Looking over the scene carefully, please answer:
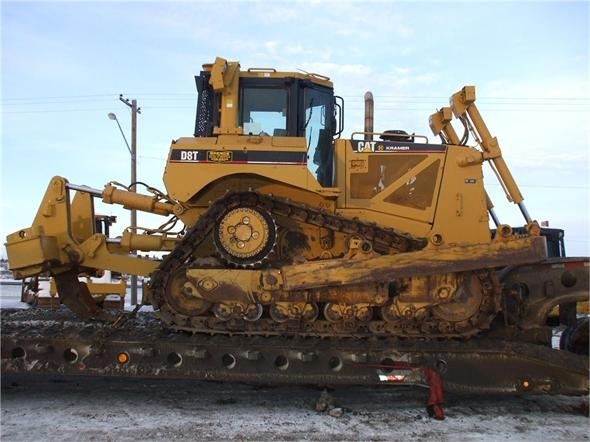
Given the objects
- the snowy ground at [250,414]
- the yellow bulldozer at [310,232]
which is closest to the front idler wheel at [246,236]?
the yellow bulldozer at [310,232]

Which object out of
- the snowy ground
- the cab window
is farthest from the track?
the cab window

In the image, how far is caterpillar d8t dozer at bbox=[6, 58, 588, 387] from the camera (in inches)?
226

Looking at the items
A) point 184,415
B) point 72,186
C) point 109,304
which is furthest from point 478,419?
point 109,304

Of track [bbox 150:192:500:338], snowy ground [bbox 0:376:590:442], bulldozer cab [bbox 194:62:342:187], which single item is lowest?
snowy ground [bbox 0:376:590:442]

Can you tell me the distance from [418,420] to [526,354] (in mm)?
1357

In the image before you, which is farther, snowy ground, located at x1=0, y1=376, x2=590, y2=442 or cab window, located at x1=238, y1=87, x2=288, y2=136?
cab window, located at x1=238, y1=87, x2=288, y2=136

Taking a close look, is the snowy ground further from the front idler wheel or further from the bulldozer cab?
the bulldozer cab

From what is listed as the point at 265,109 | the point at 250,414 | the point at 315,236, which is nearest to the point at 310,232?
the point at 315,236

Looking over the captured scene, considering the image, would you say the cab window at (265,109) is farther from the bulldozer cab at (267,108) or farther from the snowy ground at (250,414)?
the snowy ground at (250,414)

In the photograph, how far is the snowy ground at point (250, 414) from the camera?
5016mm

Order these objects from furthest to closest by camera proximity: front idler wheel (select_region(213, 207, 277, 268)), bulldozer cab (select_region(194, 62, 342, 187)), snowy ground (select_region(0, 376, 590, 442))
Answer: bulldozer cab (select_region(194, 62, 342, 187)) < front idler wheel (select_region(213, 207, 277, 268)) < snowy ground (select_region(0, 376, 590, 442))

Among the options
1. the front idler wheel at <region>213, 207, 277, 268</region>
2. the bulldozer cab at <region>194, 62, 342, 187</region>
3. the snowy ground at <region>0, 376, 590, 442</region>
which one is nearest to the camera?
the snowy ground at <region>0, 376, 590, 442</region>

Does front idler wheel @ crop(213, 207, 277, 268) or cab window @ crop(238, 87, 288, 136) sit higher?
cab window @ crop(238, 87, 288, 136)

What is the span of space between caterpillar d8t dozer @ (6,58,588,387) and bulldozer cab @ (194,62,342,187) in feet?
0.06
